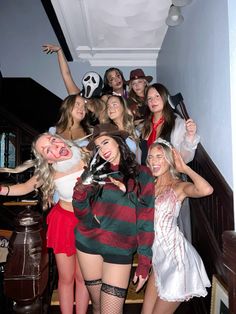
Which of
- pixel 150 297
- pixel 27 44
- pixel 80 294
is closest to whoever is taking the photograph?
pixel 150 297

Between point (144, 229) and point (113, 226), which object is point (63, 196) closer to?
point (113, 226)

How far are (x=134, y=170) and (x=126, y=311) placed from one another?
1.26 metres

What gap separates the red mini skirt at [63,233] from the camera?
193cm

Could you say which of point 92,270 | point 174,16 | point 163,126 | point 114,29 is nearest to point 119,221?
point 92,270

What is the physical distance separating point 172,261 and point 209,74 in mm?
1329

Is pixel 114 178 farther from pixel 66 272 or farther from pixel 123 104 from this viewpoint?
pixel 123 104

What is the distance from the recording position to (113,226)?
1654 mm

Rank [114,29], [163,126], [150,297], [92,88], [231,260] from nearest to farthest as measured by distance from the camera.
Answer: [231,260]
[150,297]
[163,126]
[92,88]
[114,29]

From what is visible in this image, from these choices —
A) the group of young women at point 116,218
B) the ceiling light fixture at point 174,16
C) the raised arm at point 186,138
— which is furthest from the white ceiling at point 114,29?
the group of young women at point 116,218

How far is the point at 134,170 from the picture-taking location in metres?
1.76

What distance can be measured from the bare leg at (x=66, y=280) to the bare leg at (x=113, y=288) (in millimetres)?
410

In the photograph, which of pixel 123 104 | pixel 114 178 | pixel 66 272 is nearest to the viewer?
pixel 114 178

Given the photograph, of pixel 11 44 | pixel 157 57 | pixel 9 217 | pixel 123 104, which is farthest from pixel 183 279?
pixel 11 44

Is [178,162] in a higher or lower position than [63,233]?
higher
